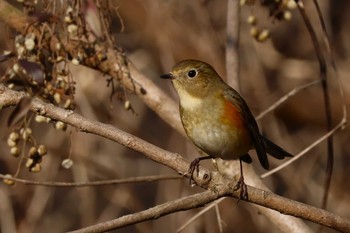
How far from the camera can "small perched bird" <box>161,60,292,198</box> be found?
3.68 meters

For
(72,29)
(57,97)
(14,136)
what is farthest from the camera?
(72,29)

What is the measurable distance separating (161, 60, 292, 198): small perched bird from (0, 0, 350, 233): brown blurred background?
170cm

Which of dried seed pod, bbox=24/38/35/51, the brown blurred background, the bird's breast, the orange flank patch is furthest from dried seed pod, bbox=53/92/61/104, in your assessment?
the brown blurred background

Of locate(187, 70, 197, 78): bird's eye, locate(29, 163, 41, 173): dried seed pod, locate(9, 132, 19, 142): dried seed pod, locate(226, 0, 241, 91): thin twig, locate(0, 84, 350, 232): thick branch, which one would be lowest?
locate(29, 163, 41, 173): dried seed pod

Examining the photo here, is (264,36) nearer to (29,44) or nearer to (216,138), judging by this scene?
(216,138)

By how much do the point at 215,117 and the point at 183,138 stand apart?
7.46ft

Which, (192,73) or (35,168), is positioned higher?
(192,73)

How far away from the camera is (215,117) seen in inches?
147

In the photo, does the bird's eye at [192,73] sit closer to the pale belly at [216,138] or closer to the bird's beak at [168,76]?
the bird's beak at [168,76]

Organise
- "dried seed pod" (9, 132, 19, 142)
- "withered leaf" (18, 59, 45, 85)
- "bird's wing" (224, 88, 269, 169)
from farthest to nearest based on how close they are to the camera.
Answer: "bird's wing" (224, 88, 269, 169)
"dried seed pod" (9, 132, 19, 142)
"withered leaf" (18, 59, 45, 85)

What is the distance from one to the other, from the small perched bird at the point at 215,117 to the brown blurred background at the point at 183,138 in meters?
1.70

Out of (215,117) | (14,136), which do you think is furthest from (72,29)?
(215,117)

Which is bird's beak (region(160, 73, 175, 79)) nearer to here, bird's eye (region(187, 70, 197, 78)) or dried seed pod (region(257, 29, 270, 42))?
bird's eye (region(187, 70, 197, 78))

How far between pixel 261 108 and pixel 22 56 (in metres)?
3.09
